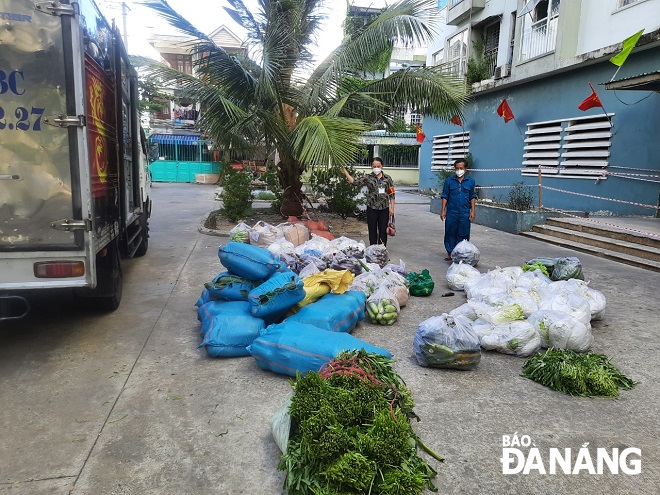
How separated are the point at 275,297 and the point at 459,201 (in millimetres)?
4170

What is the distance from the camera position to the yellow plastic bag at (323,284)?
14.8 feet

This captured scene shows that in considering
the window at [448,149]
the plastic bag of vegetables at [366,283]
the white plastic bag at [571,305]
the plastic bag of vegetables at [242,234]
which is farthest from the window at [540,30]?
the plastic bag of vegetables at [366,283]

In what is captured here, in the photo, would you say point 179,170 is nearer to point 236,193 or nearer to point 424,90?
point 236,193

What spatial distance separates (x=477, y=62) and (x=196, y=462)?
A: 18.1 metres

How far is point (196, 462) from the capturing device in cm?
252

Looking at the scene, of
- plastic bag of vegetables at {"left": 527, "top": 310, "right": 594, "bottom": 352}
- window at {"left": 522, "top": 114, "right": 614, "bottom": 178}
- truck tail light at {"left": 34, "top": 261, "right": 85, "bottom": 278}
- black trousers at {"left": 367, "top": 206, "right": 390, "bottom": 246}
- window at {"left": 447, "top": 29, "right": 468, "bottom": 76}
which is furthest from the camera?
window at {"left": 447, "top": 29, "right": 468, "bottom": 76}

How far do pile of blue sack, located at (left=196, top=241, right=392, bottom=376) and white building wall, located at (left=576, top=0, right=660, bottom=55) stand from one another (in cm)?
986

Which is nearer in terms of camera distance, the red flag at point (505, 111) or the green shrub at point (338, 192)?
the green shrub at point (338, 192)

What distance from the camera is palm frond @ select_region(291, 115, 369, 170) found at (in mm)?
7094

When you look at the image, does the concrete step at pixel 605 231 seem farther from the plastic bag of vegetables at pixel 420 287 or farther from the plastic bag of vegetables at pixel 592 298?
the plastic bag of vegetables at pixel 420 287

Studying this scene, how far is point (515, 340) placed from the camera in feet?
13.0

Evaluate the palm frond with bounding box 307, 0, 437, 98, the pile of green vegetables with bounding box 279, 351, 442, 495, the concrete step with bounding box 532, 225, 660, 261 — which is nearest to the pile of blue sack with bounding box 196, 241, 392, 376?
the pile of green vegetables with bounding box 279, 351, 442, 495

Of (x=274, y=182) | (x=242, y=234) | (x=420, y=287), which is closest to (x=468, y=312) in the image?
(x=420, y=287)

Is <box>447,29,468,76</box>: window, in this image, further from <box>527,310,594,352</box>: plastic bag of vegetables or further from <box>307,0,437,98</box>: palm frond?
<box>527,310,594,352</box>: plastic bag of vegetables
